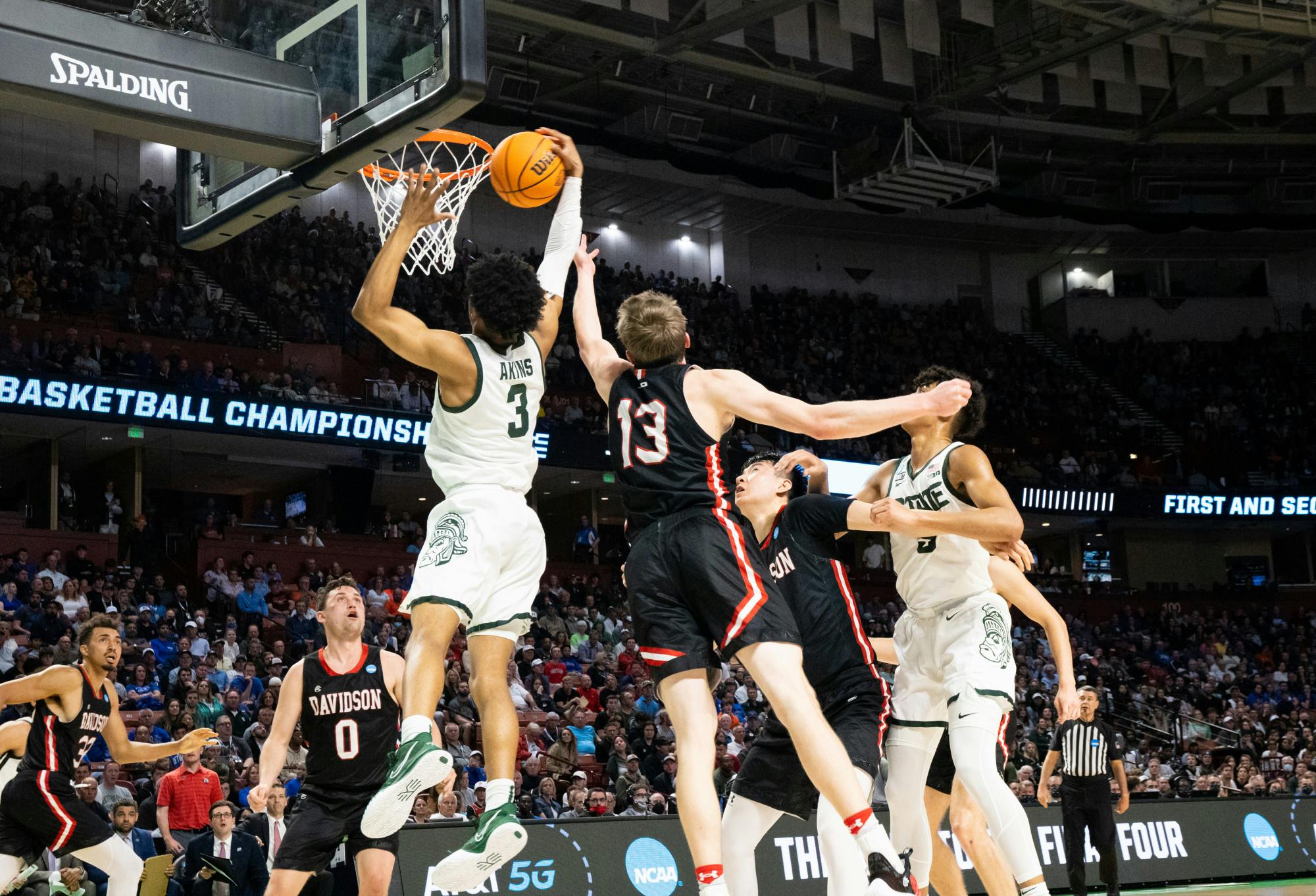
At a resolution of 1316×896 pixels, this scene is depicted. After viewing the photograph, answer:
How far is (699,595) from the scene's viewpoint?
5.38 metres

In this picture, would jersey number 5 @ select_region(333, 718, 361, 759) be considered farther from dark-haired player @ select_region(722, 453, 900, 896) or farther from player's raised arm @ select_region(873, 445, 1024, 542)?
player's raised arm @ select_region(873, 445, 1024, 542)

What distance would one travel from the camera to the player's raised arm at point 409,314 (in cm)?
536

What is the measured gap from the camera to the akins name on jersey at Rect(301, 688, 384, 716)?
7023 mm

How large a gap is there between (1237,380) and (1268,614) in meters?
7.57

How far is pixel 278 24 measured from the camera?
6789 mm

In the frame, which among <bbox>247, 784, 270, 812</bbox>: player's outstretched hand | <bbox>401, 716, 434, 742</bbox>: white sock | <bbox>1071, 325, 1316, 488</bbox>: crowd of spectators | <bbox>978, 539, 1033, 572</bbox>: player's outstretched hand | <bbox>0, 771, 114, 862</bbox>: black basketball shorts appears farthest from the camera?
<bbox>1071, 325, 1316, 488</bbox>: crowd of spectators

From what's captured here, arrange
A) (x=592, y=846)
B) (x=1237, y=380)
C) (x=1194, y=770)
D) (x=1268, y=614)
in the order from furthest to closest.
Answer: (x=1237, y=380) < (x=1268, y=614) < (x=1194, y=770) < (x=592, y=846)

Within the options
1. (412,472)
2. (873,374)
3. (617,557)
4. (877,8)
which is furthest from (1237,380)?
(412,472)

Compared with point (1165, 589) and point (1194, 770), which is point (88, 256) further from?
point (1165, 589)

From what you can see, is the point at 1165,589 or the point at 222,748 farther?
the point at 1165,589

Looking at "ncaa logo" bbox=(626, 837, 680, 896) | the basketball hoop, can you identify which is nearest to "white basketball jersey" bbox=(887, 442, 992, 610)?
the basketball hoop

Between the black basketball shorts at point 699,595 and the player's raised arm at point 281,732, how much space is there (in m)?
2.18

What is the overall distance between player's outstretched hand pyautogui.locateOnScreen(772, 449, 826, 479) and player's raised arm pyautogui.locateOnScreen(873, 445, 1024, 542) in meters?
0.62

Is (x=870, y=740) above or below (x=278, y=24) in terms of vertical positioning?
below
